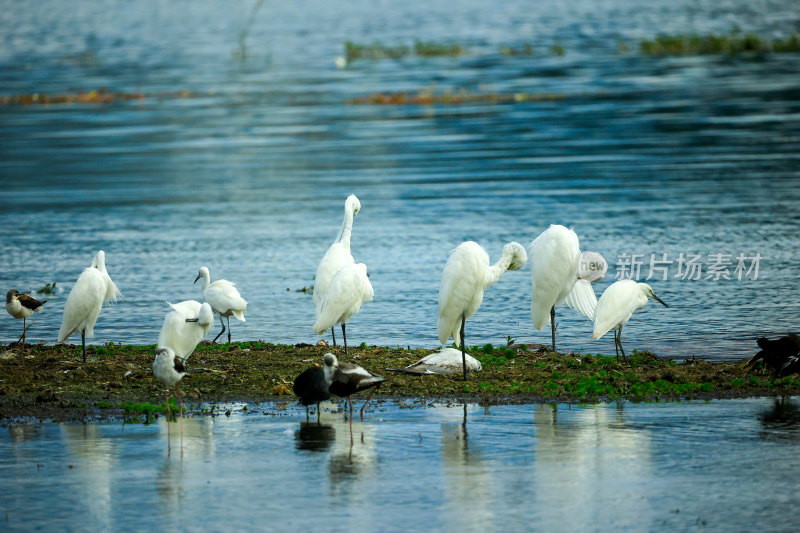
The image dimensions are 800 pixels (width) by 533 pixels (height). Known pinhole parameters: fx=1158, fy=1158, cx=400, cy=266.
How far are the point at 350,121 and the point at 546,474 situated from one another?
28.9m

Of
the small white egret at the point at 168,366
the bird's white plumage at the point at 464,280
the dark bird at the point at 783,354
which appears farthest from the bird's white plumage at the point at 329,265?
the dark bird at the point at 783,354

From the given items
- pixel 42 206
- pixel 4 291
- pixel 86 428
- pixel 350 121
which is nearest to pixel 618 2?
pixel 350 121

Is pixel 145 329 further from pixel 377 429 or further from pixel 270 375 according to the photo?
pixel 377 429

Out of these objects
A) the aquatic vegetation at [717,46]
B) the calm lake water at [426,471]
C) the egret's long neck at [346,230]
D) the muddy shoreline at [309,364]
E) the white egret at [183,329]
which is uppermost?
the aquatic vegetation at [717,46]

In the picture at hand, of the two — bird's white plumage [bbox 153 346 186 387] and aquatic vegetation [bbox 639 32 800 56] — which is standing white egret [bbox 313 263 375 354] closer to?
bird's white plumage [bbox 153 346 186 387]

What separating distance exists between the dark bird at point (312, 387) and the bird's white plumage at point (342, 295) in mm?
2263

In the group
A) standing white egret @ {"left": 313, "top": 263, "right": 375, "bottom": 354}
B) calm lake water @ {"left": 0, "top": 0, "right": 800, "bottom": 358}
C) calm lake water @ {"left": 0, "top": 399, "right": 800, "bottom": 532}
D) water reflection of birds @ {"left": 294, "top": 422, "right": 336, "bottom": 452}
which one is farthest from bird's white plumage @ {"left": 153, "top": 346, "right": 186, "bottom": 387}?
calm lake water @ {"left": 0, "top": 0, "right": 800, "bottom": 358}

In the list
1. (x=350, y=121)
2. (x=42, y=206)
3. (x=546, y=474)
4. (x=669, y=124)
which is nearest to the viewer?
(x=546, y=474)

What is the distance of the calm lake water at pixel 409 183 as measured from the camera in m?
16.1

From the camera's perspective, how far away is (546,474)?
8898mm

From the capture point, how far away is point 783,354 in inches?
452

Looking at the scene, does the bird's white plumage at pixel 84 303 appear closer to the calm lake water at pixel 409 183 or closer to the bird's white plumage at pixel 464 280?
the calm lake water at pixel 409 183

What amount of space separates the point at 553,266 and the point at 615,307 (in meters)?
1.04

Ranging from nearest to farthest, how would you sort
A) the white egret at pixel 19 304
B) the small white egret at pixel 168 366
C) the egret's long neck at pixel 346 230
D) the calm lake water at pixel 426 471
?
the calm lake water at pixel 426 471
the small white egret at pixel 168 366
the white egret at pixel 19 304
the egret's long neck at pixel 346 230
